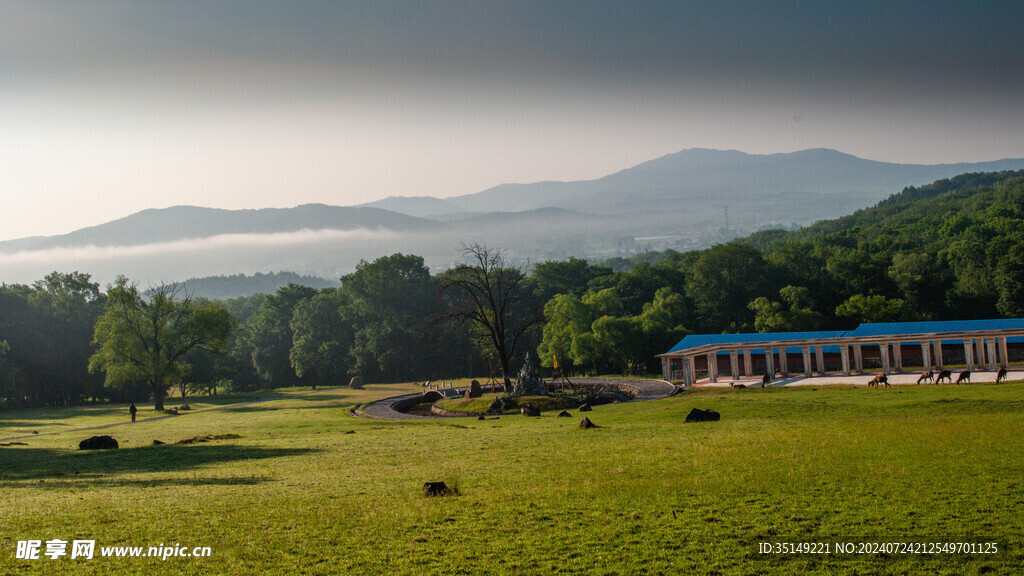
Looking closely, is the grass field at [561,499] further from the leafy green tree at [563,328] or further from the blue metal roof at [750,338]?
the leafy green tree at [563,328]

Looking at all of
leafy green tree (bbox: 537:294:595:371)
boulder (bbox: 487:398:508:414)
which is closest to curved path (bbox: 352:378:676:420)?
boulder (bbox: 487:398:508:414)

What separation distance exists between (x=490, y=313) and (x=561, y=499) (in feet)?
245

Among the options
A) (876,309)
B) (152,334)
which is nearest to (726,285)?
(876,309)

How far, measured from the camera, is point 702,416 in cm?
3158

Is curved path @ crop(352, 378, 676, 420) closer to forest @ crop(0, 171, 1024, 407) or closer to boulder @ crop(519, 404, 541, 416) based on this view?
boulder @ crop(519, 404, 541, 416)

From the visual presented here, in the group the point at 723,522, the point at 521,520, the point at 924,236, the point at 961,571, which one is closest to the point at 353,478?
the point at 521,520

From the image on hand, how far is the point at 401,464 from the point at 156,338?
52.0 metres

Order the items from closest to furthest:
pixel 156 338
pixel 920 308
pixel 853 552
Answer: pixel 853 552 → pixel 156 338 → pixel 920 308

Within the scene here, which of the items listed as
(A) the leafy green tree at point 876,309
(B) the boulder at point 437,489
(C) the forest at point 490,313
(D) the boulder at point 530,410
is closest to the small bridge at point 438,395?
(C) the forest at point 490,313

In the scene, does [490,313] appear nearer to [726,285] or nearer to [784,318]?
[726,285]

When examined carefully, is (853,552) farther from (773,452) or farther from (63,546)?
(63,546)

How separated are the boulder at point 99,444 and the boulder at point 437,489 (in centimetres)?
2046

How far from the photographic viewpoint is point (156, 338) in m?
66.6

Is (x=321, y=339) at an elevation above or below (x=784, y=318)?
above
